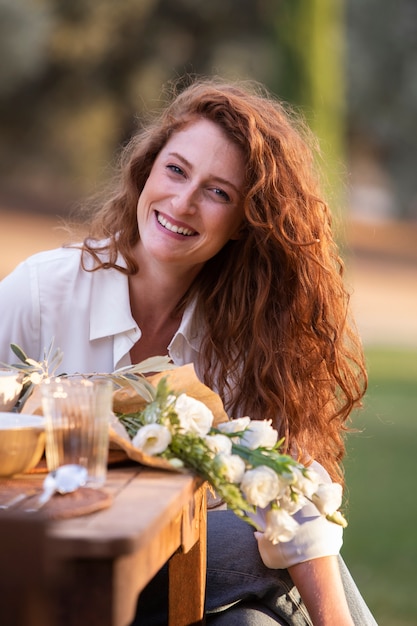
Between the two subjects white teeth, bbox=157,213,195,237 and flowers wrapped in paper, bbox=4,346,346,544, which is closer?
flowers wrapped in paper, bbox=4,346,346,544

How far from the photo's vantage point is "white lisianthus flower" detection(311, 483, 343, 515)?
2.11 metres

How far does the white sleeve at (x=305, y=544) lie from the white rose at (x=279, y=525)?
34cm

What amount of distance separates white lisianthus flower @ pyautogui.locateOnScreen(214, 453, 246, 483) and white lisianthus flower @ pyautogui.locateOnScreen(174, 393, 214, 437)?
8 cm

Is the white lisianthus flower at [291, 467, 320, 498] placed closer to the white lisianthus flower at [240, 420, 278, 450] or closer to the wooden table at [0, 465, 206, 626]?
the white lisianthus flower at [240, 420, 278, 450]

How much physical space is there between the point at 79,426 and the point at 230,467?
26cm

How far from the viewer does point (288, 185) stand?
318cm

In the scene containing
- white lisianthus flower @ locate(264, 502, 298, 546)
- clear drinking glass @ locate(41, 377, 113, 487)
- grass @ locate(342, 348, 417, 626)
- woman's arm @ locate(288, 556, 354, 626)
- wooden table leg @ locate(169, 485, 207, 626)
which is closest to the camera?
clear drinking glass @ locate(41, 377, 113, 487)

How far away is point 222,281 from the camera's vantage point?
322 centimetres

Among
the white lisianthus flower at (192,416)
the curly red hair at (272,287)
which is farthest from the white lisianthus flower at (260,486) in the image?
the curly red hair at (272,287)

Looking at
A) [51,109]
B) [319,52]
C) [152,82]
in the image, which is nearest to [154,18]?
[152,82]

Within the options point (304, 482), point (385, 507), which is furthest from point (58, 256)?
point (385, 507)

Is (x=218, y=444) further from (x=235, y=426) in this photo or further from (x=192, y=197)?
(x=192, y=197)

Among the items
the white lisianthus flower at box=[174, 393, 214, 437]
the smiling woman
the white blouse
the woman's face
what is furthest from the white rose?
the woman's face

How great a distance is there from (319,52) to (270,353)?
9.75 metres
